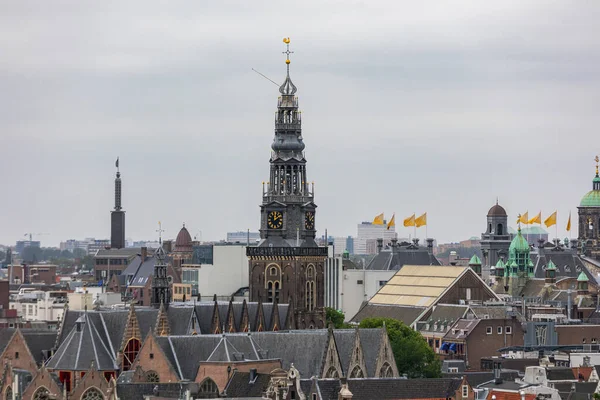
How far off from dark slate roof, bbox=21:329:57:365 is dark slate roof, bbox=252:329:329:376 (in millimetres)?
19373

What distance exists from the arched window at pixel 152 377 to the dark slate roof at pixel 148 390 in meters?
6.52

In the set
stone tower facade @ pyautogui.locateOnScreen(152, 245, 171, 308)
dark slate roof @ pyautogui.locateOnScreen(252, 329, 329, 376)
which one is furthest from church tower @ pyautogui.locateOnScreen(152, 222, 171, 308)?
dark slate roof @ pyautogui.locateOnScreen(252, 329, 329, 376)

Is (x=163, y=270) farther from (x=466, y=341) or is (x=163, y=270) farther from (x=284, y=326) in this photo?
(x=466, y=341)

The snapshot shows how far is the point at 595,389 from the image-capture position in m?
146

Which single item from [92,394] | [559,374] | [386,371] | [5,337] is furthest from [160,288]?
[559,374]

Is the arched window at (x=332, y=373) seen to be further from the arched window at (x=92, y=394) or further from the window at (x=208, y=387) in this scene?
the arched window at (x=92, y=394)

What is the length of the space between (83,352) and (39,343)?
14.7 meters

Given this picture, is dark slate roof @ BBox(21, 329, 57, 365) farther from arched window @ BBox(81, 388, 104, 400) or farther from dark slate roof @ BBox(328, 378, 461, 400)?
dark slate roof @ BBox(328, 378, 461, 400)

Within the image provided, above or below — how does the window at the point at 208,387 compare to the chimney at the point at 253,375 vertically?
below

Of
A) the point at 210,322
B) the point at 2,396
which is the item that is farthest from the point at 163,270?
the point at 2,396

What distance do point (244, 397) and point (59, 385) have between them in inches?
732

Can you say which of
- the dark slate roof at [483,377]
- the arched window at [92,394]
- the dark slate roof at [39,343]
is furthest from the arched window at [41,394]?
the dark slate roof at [483,377]

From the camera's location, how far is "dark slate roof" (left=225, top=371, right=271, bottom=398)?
137750mm

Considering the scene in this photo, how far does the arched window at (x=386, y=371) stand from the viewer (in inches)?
6132
